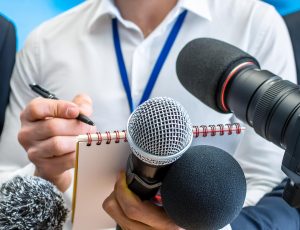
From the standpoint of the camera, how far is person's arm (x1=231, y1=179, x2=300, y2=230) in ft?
2.03

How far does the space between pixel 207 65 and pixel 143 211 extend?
0.27 metres

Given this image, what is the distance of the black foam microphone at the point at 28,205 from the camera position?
0.47 m

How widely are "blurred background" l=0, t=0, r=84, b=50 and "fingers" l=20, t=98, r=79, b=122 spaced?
562 mm

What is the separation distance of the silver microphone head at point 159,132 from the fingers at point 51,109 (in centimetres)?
20

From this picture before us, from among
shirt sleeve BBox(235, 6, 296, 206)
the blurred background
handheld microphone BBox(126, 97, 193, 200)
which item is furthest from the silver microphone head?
the blurred background

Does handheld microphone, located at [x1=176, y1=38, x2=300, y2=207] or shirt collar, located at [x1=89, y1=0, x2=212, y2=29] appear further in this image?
shirt collar, located at [x1=89, y1=0, x2=212, y2=29]

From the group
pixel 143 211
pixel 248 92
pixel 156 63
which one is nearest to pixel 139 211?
pixel 143 211

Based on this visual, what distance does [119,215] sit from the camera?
47cm

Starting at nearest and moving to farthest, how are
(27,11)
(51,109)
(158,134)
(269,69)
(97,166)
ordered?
(158,134)
(97,166)
(51,109)
(269,69)
(27,11)

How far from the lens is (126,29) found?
0.90 m

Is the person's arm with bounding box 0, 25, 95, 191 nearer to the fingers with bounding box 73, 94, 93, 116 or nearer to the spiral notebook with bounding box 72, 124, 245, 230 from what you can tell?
the fingers with bounding box 73, 94, 93, 116

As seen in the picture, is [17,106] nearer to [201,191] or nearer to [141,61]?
[141,61]

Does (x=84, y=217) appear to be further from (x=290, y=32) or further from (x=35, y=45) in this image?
(x=290, y=32)

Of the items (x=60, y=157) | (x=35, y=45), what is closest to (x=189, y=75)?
(x=60, y=157)
